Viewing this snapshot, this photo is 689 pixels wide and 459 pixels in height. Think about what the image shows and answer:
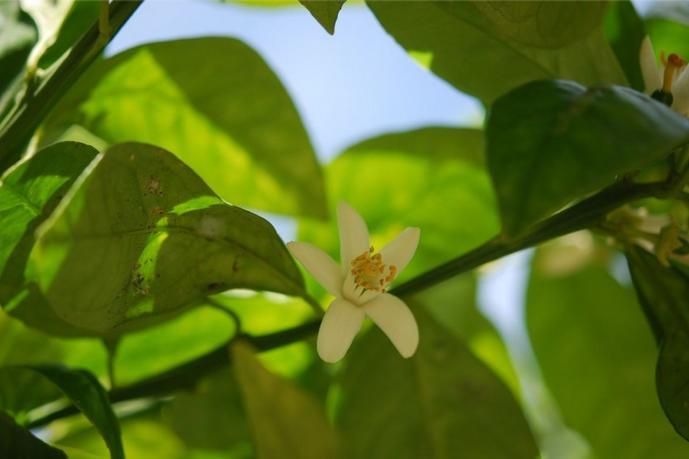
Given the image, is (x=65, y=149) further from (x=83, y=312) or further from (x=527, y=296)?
(x=527, y=296)

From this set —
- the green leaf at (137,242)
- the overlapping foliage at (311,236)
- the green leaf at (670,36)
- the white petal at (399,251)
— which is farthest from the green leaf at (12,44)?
the green leaf at (670,36)

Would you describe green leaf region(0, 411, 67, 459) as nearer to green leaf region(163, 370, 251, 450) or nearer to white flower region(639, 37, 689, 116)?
green leaf region(163, 370, 251, 450)

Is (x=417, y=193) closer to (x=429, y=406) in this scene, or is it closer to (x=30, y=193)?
(x=429, y=406)

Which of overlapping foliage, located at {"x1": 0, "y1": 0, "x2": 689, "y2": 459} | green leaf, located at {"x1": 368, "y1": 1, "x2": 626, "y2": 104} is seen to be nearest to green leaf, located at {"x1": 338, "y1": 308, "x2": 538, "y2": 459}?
overlapping foliage, located at {"x1": 0, "y1": 0, "x2": 689, "y2": 459}

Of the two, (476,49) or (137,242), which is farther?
(476,49)

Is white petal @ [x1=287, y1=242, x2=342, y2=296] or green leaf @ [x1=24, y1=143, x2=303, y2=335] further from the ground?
Answer: green leaf @ [x1=24, y1=143, x2=303, y2=335]

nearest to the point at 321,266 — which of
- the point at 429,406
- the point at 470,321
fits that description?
the point at 429,406

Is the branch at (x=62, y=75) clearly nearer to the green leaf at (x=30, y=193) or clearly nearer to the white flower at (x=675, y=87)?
the green leaf at (x=30, y=193)
